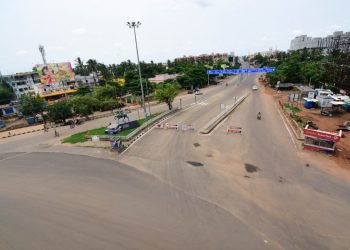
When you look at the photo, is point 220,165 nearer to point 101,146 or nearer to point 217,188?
point 217,188

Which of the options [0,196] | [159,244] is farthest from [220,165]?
[0,196]

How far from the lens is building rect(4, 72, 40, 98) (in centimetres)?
7144

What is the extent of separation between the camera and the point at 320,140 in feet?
58.9

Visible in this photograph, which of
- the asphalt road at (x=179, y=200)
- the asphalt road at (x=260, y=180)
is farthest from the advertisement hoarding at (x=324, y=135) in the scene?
Answer: the asphalt road at (x=179, y=200)

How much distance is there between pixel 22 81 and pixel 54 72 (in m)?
18.1

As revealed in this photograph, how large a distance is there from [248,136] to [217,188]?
10.4 meters

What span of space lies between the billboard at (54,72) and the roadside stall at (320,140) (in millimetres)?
69519

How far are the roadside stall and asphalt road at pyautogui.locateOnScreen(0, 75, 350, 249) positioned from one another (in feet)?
4.82

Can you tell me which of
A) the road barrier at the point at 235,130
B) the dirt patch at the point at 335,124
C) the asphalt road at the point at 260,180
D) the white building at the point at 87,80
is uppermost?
the white building at the point at 87,80

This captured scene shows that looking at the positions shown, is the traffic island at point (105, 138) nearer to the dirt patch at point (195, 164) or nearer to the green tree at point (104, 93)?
the dirt patch at point (195, 164)

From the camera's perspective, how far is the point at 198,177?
15.3 meters

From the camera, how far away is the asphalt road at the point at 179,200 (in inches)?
399

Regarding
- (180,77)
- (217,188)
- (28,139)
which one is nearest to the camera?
(217,188)

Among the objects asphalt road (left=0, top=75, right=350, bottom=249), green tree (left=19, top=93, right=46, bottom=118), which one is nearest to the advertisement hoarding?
asphalt road (left=0, top=75, right=350, bottom=249)
